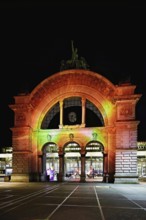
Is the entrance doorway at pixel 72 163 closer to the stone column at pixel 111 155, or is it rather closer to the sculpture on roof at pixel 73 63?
the stone column at pixel 111 155

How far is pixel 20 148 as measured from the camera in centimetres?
3397

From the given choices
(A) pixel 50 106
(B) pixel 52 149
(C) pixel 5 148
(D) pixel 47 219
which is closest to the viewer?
(D) pixel 47 219

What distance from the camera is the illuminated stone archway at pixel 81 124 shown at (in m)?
30.8

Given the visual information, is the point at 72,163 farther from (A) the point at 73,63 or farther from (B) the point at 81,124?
(A) the point at 73,63

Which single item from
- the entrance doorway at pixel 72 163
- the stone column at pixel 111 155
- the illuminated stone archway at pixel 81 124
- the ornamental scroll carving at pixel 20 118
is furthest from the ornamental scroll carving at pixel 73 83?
the entrance doorway at pixel 72 163

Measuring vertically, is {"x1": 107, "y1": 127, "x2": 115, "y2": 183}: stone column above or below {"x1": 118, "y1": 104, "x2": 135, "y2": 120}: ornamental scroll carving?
below

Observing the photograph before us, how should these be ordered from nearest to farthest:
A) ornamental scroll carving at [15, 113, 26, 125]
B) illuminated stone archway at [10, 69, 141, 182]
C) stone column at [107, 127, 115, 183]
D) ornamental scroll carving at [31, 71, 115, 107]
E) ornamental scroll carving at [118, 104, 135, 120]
Answer: 1. illuminated stone archway at [10, 69, 141, 182]
2. ornamental scroll carving at [118, 104, 135, 120]
3. stone column at [107, 127, 115, 183]
4. ornamental scroll carving at [31, 71, 115, 107]
5. ornamental scroll carving at [15, 113, 26, 125]

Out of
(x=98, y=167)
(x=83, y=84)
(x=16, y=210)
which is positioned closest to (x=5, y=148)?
(x=98, y=167)

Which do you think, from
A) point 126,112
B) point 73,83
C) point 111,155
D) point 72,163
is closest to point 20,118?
point 73,83

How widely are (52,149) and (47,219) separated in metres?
33.0

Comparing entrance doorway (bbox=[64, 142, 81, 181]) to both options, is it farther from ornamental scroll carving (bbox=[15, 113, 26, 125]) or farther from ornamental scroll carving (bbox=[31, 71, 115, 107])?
ornamental scroll carving (bbox=[31, 71, 115, 107])

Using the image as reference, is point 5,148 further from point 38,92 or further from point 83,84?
point 83,84

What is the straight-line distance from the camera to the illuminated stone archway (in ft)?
101

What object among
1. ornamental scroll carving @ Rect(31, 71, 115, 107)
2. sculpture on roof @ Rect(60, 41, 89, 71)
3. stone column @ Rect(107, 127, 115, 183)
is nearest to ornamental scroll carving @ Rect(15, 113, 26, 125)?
ornamental scroll carving @ Rect(31, 71, 115, 107)
